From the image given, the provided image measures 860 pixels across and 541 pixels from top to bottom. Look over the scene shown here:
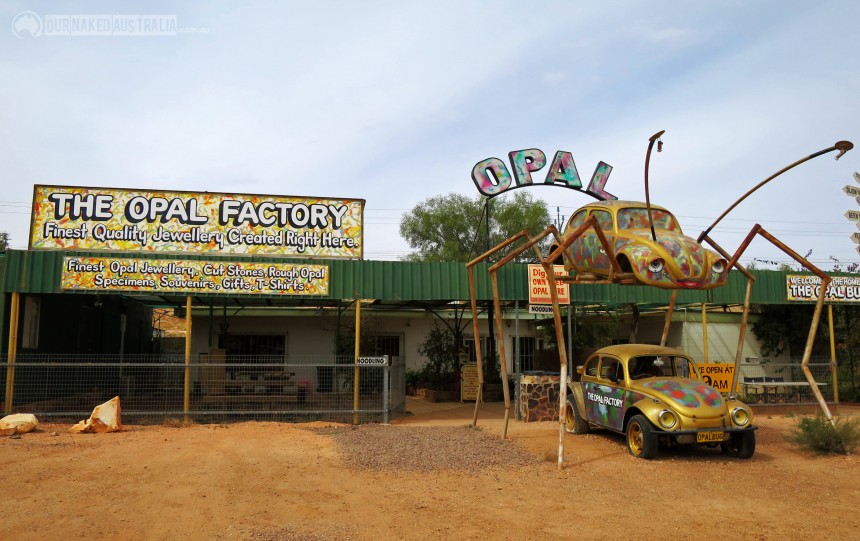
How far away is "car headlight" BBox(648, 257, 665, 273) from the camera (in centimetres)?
974

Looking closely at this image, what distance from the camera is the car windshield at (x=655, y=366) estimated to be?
36.6ft

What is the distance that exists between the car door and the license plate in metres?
1.32

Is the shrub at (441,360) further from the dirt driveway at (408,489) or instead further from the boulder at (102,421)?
the boulder at (102,421)

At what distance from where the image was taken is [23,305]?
14.9m

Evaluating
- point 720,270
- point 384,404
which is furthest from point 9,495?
point 720,270

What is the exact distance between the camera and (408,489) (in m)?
8.11

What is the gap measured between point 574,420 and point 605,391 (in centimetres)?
143

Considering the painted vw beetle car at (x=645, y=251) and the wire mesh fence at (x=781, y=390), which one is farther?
the wire mesh fence at (x=781, y=390)

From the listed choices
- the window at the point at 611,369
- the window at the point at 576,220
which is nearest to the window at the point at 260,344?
the window at the point at 576,220

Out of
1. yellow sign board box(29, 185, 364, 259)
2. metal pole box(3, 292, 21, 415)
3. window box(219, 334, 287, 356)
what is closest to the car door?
yellow sign board box(29, 185, 364, 259)

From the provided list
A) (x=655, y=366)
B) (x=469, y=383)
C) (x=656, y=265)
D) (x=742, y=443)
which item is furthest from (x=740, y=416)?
(x=469, y=383)

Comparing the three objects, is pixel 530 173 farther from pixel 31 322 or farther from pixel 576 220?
pixel 31 322

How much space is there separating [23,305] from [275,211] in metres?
6.12

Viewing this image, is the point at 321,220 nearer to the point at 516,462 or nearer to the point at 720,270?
the point at 516,462
